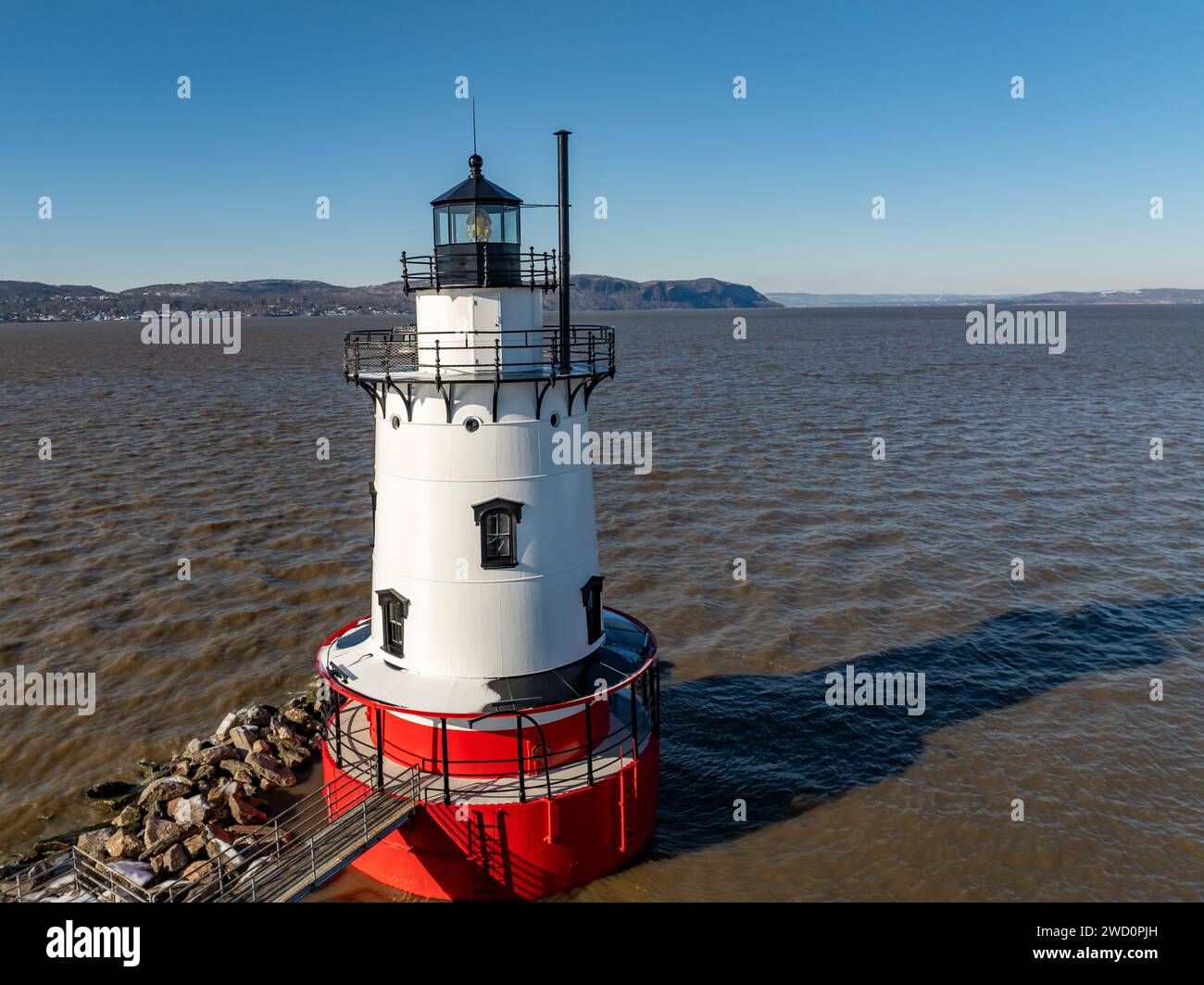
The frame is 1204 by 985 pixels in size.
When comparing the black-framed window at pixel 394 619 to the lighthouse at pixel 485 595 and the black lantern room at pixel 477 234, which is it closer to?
the lighthouse at pixel 485 595

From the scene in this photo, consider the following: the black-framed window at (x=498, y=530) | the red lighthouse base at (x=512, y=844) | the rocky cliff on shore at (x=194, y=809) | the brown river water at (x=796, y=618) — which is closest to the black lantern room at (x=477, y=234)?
the black-framed window at (x=498, y=530)

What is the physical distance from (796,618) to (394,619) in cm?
1599

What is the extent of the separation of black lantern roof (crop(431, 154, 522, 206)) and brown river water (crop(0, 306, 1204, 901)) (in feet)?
44.9

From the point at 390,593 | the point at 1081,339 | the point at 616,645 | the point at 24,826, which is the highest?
the point at 1081,339

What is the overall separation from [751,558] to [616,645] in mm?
16279

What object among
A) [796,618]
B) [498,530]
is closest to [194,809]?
[498,530]

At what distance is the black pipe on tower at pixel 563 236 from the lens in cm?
1723

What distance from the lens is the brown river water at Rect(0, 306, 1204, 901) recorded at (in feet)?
63.0

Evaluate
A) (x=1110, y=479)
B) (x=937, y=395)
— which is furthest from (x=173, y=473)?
(x=937, y=395)

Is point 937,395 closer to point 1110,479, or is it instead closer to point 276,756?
point 1110,479

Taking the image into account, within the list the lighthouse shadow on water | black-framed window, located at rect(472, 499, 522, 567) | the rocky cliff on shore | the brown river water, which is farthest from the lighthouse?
the lighthouse shadow on water

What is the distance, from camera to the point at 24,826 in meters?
19.9

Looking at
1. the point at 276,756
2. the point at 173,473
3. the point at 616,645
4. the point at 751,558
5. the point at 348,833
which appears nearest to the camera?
the point at 348,833

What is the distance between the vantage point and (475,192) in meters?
16.4
